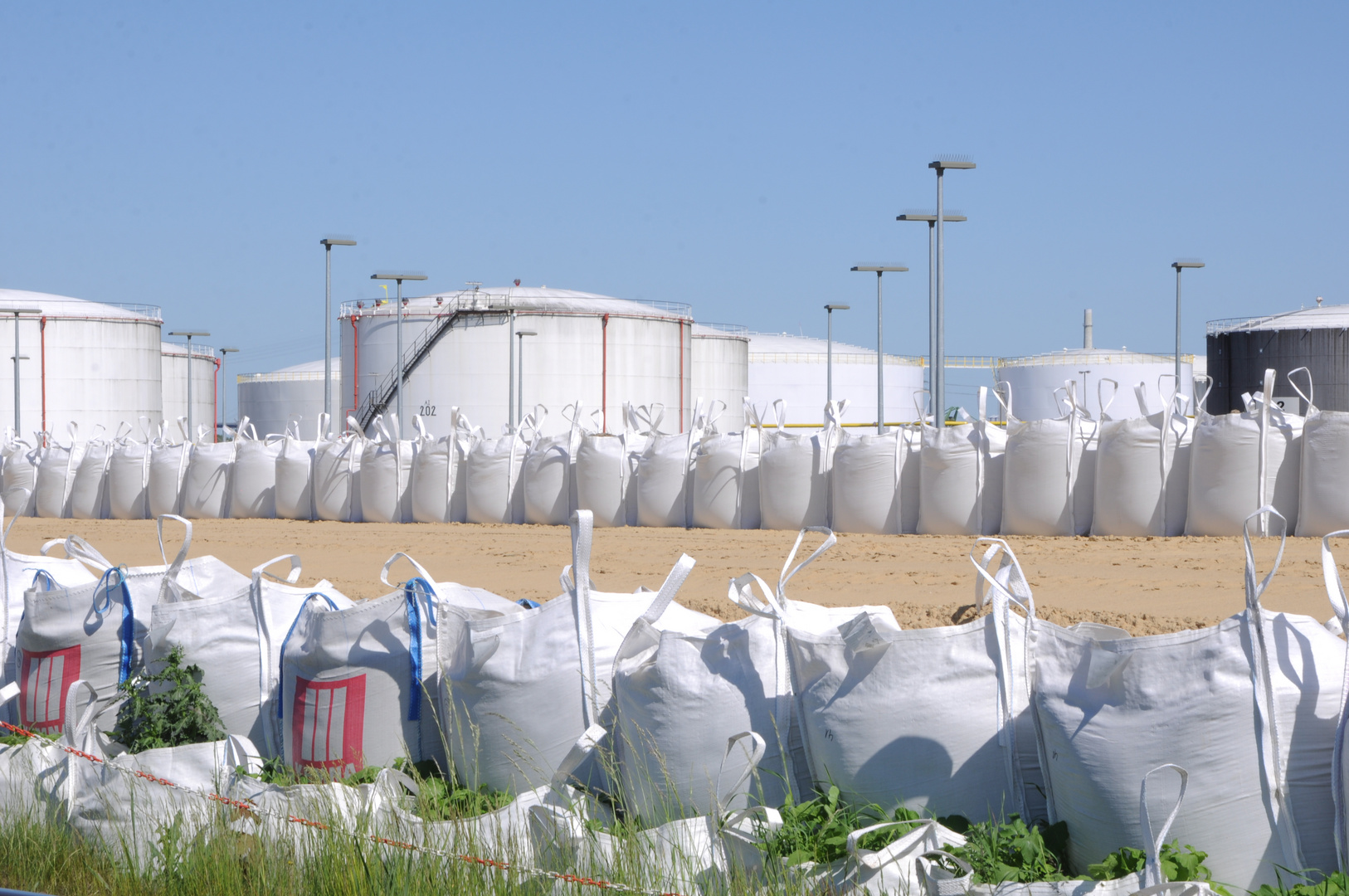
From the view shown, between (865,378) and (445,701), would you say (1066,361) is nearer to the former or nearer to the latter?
(865,378)

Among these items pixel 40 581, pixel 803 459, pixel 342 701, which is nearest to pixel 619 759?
pixel 342 701

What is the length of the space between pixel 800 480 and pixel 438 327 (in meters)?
23.9

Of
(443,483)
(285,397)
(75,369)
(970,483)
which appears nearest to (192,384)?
(285,397)

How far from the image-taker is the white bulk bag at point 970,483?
426 inches

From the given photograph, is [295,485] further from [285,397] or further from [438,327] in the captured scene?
[285,397]

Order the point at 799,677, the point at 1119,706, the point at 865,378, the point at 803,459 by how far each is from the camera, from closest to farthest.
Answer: the point at 1119,706
the point at 799,677
the point at 803,459
the point at 865,378

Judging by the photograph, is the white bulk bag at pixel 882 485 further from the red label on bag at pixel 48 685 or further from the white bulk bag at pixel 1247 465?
the red label on bag at pixel 48 685

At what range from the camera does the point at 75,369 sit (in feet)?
116

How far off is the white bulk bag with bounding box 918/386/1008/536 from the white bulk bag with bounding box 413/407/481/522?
202 inches

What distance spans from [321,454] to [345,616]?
37.7ft

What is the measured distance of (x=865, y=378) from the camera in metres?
52.2

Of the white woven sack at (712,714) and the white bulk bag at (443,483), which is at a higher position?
the white bulk bag at (443,483)

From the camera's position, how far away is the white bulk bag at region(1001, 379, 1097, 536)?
A: 10367 millimetres

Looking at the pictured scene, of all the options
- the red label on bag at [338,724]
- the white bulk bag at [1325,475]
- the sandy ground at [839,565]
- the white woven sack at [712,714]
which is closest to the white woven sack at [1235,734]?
the white woven sack at [712,714]
